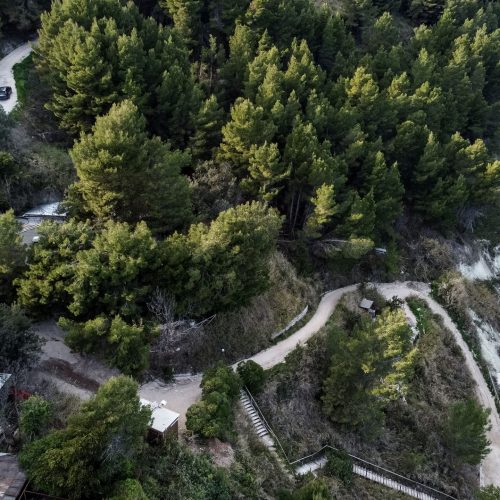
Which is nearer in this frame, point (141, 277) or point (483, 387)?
point (141, 277)

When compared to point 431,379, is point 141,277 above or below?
above

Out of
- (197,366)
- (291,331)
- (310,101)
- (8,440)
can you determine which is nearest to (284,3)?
(310,101)

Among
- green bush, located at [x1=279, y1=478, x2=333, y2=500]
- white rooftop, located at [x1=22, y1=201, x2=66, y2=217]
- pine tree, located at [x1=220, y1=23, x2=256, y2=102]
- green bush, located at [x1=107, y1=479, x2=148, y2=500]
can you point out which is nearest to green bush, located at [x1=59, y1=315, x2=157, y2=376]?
green bush, located at [x1=107, y1=479, x2=148, y2=500]

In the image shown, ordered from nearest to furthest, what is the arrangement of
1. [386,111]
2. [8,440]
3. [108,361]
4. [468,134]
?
[8,440] → [108,361] → [386,111] → [468,134]

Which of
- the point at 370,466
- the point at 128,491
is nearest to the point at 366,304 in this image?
the point at 370,466

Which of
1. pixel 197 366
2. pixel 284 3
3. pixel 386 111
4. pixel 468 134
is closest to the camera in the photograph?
pixel 197 366

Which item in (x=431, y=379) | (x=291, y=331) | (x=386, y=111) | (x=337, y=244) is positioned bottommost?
(x=431, y=379)

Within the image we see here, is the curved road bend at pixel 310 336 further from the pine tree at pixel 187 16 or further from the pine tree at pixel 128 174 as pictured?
the pine tree at pixel 187 16

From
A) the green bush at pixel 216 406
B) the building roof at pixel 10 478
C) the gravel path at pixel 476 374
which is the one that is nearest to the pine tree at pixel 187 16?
the gravel path at pixel 476 374

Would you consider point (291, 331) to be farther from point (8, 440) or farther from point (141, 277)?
point (8, 440)
